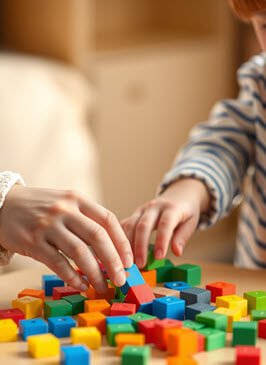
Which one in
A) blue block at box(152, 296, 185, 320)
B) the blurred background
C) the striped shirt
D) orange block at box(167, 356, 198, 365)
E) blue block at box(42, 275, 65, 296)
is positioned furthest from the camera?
the blurred background

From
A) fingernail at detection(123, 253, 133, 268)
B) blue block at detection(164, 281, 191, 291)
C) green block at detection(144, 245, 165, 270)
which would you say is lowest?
blue block at detection(164, 281, 191, 291)

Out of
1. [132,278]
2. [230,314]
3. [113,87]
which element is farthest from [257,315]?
[113,87]

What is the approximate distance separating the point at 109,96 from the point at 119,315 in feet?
4.78

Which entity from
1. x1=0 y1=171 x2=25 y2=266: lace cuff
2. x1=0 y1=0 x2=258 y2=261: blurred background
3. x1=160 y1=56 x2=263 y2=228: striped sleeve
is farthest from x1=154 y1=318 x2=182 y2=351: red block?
x1=0 y1=0 x2=258 y2=261: blurred background

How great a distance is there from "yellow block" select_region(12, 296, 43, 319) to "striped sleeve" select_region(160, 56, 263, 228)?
0.32 m

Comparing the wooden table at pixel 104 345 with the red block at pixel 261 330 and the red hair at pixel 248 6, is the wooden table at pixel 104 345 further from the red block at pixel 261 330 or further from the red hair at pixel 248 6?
the red hair at pixel 248 6

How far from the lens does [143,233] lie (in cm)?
95

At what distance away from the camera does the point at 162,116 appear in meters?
2.37

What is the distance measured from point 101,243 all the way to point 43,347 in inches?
5.6

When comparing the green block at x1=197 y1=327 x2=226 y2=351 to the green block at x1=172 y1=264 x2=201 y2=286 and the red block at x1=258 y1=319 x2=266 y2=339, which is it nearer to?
the red block at x1=258 y1=319 x2=266 y2=339

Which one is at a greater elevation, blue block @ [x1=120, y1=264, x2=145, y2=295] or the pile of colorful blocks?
blue block @ [x1=120, y1=264, x2=145, y2=295]

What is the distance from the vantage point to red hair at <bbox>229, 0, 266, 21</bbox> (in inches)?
40.1

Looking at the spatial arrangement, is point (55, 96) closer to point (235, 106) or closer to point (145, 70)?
point (145, 70)

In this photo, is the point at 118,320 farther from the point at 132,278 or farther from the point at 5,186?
the point at 5,186
